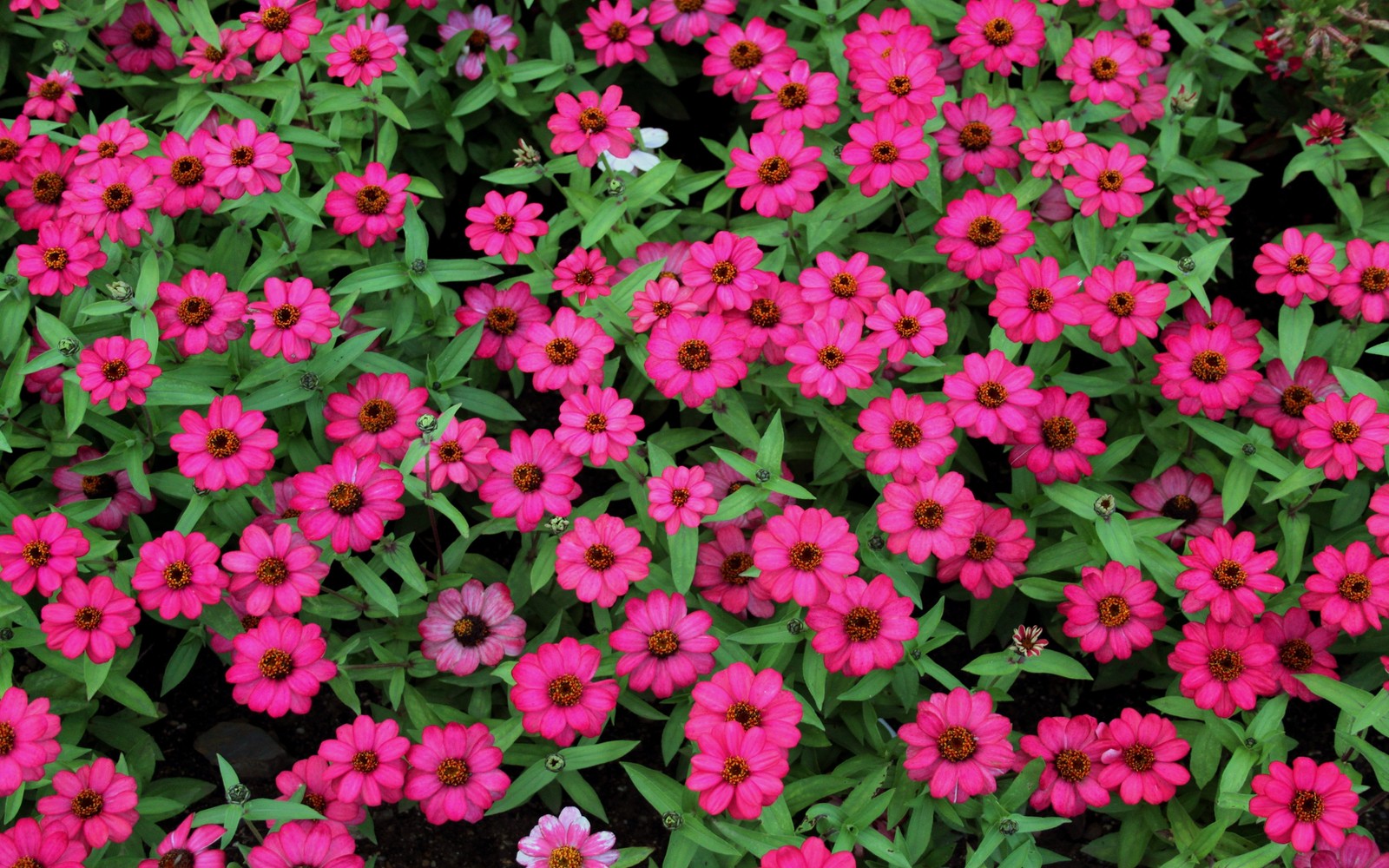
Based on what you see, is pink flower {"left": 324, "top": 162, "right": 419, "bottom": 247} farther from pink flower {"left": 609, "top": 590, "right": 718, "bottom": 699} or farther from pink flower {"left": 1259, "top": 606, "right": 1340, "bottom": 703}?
pink flower {"left": 1259, "top": 606, "right": 1340, "bottom": 703}

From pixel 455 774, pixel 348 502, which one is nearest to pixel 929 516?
pixel 455 774

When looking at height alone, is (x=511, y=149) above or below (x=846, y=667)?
above

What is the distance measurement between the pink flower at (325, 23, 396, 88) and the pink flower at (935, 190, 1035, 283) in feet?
4.92

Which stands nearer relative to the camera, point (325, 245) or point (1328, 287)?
point (1328, 287)

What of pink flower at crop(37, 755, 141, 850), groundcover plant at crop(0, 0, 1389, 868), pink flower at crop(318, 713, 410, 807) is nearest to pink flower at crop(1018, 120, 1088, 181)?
groundcover plant at crop(0, 0, 1389, 868)

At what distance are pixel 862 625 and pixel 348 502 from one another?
115 cm

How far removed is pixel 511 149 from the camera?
3.71 meters

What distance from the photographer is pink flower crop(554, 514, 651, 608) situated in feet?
7.93

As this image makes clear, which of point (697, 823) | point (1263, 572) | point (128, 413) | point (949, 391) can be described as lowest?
point (697, 823)

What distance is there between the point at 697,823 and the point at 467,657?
2.17ft

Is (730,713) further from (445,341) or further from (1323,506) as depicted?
(1323,506)

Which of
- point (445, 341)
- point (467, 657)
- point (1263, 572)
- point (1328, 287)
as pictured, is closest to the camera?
point (1263, 572)

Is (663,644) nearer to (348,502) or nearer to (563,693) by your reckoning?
(563,693)

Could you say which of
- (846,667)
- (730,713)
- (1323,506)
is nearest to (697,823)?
(730,713)
